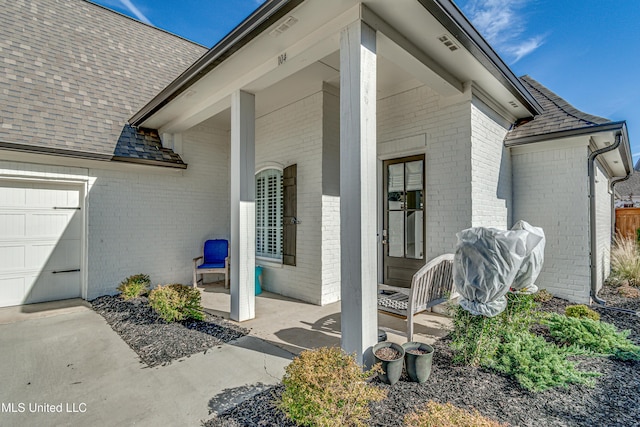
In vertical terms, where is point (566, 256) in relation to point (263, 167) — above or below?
below

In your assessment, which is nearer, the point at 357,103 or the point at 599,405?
the point at 599,405

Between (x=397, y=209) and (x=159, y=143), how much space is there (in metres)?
5.04

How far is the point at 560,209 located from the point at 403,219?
2.48 meters

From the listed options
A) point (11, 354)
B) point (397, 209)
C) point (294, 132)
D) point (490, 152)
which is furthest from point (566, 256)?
point (11, 354)

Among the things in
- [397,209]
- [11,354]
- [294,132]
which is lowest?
[11,354]

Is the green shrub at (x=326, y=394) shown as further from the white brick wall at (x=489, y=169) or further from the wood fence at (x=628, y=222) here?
the wood fence at (x=628, y=222)

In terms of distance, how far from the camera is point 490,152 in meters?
4.58

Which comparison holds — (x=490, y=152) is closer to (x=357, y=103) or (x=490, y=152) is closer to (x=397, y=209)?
(x=397, y=209)

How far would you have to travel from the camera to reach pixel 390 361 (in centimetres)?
240

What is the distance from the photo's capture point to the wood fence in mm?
9148

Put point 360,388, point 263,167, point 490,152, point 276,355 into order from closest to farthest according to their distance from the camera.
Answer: point 360,388
point 276,355
point 490,152
point 263,167

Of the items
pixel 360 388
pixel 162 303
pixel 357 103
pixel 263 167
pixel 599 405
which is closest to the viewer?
pixel 360 388

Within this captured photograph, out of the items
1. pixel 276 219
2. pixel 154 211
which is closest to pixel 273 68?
pixel 276 219

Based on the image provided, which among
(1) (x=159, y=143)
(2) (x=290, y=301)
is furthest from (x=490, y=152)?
(1) (x=159, y=143)
